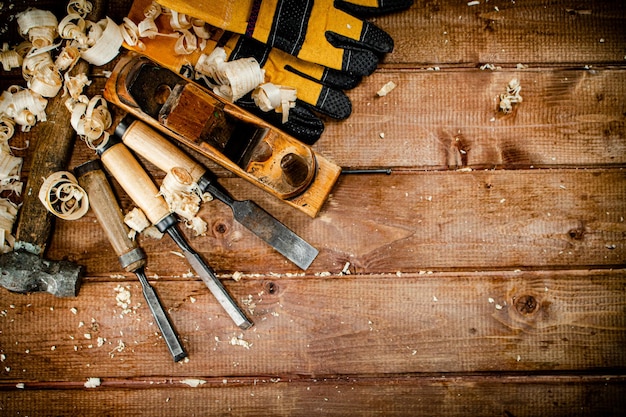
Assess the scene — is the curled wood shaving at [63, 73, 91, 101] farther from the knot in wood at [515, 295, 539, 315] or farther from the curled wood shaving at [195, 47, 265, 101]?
the knot in wood at [515, 295, 539, 315]

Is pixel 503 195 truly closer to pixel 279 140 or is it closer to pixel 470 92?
pixel 470 92

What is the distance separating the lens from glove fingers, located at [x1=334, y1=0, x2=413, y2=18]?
133 centimetres

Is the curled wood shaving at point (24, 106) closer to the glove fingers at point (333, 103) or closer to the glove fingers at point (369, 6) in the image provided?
the glove fingers at point (333, 103)

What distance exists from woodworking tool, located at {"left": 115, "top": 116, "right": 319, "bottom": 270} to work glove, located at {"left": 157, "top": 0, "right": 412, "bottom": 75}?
38 centimetres

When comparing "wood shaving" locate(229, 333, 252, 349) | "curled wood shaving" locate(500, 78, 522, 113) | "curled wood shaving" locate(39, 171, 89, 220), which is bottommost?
"wood shaving" locate(229, 333, 252, 349)

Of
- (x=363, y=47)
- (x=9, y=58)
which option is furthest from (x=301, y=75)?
(x=9, y=58)

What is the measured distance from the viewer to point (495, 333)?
1.37 m

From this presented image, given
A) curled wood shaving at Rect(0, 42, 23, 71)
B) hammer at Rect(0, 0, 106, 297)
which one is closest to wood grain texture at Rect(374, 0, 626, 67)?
hammer at Rect(0, 0, 106, 297)

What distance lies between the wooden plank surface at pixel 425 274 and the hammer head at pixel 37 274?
6cm

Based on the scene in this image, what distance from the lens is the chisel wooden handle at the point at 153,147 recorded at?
1295 millimetres

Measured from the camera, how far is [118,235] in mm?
1325

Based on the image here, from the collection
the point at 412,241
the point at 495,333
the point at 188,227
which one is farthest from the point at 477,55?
the point at 188,227

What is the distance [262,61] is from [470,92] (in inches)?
26.0

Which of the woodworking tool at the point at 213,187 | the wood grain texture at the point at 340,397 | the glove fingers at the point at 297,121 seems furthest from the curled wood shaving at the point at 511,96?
the wood grain texture at the point at 340,397
